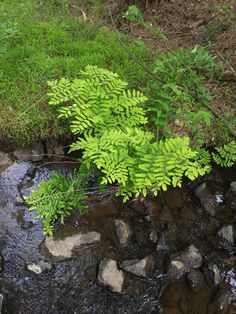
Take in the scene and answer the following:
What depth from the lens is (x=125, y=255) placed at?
4.27 metres

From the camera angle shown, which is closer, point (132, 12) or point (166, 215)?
point (166, 215)

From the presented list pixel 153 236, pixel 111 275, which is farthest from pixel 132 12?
pixel 111 275

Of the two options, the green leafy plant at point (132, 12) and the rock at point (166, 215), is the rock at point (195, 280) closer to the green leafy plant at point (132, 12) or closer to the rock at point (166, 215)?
the rock at point (166, 215)

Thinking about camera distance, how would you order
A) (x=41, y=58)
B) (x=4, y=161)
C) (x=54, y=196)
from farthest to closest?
(x=41, y=58)
(x=4, y=161)
(x=54, y=196)

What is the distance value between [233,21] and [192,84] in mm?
2333

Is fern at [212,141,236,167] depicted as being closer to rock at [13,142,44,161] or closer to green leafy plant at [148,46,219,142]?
green leafy plant at [148,46,219,142]

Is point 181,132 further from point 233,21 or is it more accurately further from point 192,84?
point 233,21

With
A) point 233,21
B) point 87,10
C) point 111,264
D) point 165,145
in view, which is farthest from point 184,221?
point 87,10

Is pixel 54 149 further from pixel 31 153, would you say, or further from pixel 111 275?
pixel 111 275

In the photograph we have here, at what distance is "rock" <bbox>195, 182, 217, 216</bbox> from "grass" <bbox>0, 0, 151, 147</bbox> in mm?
1805

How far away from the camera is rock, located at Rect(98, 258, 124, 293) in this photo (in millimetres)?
3958

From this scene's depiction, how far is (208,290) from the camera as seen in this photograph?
13.3ft

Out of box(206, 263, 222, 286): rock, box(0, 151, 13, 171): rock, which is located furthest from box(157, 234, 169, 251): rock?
box(0, 151, 13, 171): rock

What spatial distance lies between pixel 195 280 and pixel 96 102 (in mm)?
2330
